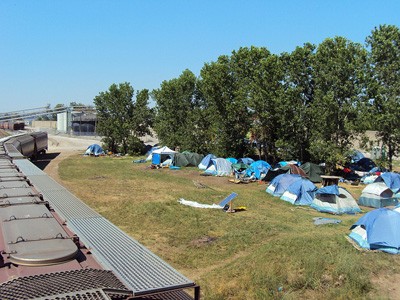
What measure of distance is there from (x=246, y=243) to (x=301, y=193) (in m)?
9.67

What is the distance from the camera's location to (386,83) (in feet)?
112

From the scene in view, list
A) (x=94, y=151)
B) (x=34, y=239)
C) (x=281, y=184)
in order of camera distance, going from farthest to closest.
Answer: (x=94, y=151), (x=281, y=184), (x=34, y=239)

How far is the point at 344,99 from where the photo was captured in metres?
32.5

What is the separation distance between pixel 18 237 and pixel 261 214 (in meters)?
16.0

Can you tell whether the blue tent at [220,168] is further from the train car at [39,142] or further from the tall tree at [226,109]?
the train car at [39,142]

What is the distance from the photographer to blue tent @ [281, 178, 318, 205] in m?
23.4

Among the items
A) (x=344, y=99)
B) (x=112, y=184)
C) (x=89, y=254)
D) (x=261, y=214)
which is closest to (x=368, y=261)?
(x=261, y=214)

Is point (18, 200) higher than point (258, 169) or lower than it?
higher

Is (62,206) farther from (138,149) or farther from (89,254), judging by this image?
(138,149)

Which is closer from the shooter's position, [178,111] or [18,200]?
[18,200]

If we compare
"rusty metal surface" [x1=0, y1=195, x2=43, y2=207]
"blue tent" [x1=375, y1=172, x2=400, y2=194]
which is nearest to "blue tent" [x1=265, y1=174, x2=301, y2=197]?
"blue tent" [x1=375, y1=172, x2=400, y2=194]

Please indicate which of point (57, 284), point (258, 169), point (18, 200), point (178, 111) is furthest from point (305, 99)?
point (57, 284)

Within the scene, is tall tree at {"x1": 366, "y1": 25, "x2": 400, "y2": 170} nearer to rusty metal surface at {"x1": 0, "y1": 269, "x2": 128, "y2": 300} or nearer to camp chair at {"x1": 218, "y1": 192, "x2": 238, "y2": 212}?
camp chair at {"x1": 218, "y1": 192, "x2": 238, "y2": 212}

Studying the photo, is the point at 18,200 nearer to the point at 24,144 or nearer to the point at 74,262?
the point at 74,262
